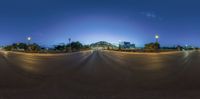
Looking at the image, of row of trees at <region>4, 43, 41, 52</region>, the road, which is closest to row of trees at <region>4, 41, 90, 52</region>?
row of trees at <region>4, 43, 41, 52</region>

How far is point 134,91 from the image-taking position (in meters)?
10.1

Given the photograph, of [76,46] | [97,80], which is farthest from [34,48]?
[97,80]

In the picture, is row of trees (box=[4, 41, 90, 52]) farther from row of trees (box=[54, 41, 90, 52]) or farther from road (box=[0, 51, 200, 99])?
road (box=[0, 51, 200, 99])

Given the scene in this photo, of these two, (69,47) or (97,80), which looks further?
(69,47)

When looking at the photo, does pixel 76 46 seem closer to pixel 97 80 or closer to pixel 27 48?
pixel 27 48

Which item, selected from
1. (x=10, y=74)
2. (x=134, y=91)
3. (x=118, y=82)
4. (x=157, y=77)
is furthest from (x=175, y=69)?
(x=10, y=74)

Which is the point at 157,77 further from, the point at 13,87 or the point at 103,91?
the point at 13,87

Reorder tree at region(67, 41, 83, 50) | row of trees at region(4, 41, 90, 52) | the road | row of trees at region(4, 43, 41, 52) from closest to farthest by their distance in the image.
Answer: the road
row of trees at region(4, 43, 41, 52)
row of trees at region(4, 41, 90, 52)
tree at region(67, 41, 83, 50)

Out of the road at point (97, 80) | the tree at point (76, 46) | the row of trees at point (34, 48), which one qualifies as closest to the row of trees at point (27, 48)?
the row of trees at point (34, 48)

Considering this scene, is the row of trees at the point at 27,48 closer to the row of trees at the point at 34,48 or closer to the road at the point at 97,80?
the row of trees at the point at 34,48

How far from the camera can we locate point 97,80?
11.7 m

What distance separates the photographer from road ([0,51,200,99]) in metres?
9.66

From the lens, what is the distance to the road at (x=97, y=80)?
380 inches

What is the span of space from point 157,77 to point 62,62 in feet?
14.9
